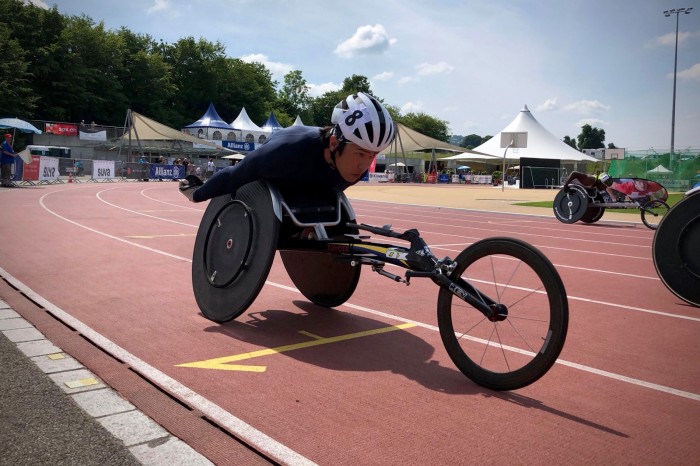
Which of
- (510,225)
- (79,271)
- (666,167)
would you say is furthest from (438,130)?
(79,271)

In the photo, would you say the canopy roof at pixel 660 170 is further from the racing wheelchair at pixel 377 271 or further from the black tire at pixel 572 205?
the racing wheelchair at pixel 377 271

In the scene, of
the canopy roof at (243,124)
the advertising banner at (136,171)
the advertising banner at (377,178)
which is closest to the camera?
the advertising banner at (136,171)

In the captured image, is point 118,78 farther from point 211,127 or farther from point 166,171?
point 166,171

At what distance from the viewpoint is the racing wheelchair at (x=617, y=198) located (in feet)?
52.2

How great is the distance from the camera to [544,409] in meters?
3.38

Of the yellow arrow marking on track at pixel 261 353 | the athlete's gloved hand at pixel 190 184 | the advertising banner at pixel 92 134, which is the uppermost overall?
the advertising banner at pixel 92 134

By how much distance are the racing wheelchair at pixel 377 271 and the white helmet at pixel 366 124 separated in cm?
71

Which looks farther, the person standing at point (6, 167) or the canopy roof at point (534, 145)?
the canopy roof at point (534, 145)

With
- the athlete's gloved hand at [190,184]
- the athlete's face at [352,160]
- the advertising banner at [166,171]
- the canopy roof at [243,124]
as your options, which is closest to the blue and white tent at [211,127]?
the canopy roof at [243,124]

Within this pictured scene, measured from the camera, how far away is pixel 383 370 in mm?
4051

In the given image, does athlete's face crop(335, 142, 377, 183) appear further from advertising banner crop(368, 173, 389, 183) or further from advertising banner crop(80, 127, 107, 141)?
advertising banner crop(80, 127, 107, 141)

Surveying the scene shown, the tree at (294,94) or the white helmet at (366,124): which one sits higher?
the tree at (294,94)

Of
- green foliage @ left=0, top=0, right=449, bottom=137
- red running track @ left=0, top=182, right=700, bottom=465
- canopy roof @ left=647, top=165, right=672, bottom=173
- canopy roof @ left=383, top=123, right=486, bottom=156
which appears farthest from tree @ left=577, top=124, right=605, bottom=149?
red running track @ left=0, top=182, right=700, bottom=465

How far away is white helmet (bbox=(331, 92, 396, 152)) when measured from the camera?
14.3 feet
